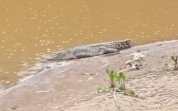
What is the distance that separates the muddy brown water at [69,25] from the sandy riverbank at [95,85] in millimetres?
675

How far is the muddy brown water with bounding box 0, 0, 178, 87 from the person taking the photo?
775 cm

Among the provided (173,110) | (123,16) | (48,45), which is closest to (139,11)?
(123,16)

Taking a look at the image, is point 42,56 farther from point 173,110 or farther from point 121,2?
point 121,2

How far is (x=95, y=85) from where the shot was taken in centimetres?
542

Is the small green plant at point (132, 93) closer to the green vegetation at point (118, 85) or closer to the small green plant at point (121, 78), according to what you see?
the green vegetation at point (118, 85)

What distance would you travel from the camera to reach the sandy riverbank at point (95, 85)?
14.2 feet

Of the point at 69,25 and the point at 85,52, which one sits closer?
the point at 85,52

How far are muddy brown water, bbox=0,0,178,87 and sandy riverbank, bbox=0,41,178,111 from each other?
0.67 metres

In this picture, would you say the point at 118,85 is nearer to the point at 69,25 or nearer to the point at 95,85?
the point at 95,85

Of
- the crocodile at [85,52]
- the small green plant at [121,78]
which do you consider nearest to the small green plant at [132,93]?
the small green plant at [121,78]

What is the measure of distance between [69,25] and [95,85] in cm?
419

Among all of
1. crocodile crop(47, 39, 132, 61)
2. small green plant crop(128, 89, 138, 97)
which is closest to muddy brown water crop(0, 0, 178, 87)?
crocodile crop(47, 39, 132, 61)

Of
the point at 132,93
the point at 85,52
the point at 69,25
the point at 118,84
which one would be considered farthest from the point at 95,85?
the point at 69,25

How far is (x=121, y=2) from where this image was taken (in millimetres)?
11859
